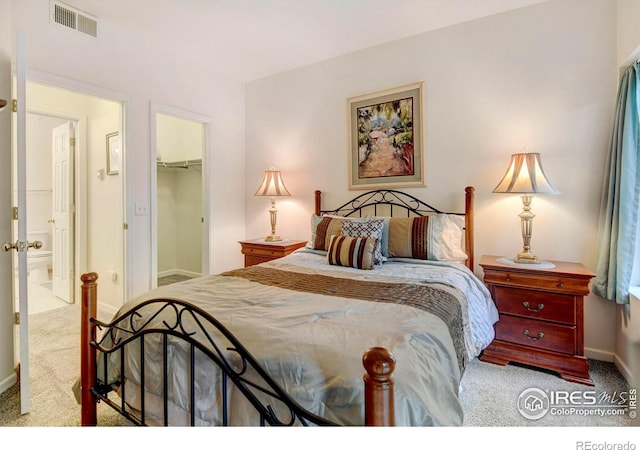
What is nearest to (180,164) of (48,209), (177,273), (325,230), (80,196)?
(80,196)

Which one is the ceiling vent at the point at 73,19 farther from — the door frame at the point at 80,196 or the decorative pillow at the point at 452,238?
the decorative pillow at the point at 452,238

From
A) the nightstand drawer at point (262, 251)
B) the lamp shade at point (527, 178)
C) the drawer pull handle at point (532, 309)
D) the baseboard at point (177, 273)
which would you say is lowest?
the baseboard at point (177, 273)

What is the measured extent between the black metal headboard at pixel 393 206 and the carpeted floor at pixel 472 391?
912 mm

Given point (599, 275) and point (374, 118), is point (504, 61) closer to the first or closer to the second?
point (374, 118)

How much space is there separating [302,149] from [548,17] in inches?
94.6

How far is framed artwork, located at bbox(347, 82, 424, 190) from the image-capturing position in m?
2.99

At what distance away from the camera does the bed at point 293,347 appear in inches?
36.4

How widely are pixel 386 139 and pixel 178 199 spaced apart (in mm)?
3682

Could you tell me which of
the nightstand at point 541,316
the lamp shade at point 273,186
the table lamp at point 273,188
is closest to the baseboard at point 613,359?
the nightstand at point 541,316

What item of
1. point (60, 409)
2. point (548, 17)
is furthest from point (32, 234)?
point (548, 17)

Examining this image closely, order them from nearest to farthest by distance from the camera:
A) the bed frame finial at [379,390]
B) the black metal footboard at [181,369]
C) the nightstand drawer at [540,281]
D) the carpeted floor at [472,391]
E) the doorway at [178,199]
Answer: the bed frame finial at [379,390]
the black metal footboard at [181,369]
the carpeted floor at [472,391]
the nightstand drawer at [540,281]
the doorway at [178,199]

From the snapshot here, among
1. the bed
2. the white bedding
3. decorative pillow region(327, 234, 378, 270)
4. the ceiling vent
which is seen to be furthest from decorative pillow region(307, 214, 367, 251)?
the ceiling vent

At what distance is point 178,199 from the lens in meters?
5.29

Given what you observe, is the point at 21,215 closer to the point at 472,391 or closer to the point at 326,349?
the point at 326,349
